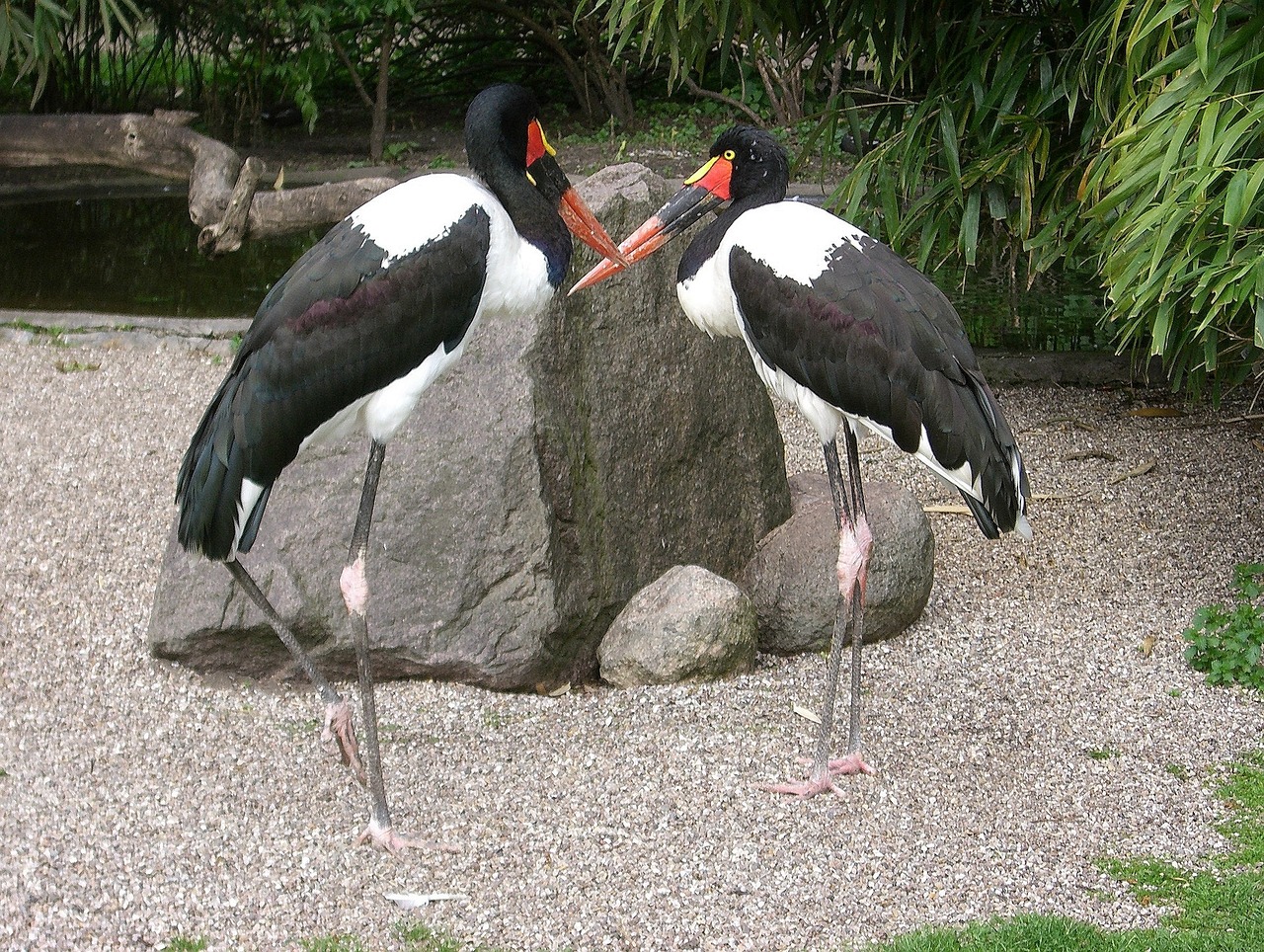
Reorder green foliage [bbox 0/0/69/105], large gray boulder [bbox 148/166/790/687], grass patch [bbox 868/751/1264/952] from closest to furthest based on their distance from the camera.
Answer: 1. grass patch [bbox 868/751/1264/952]
2. large gray boulder [bbox 148/166/790/687]
3. green foliage [bbox 0/0/69/105]

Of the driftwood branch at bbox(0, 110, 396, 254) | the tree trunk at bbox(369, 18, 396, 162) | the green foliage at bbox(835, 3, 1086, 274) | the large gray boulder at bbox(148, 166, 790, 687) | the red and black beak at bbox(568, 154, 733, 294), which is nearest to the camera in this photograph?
the red and black beak at bbox(568, 154, 733, 294)

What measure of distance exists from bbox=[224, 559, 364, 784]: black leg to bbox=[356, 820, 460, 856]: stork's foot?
0.20m

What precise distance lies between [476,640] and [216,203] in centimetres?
341

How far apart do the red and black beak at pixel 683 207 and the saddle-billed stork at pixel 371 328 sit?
37 cm

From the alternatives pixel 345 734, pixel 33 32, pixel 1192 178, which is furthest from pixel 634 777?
pixel 33 32

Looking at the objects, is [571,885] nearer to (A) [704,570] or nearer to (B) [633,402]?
(A) [704,570]

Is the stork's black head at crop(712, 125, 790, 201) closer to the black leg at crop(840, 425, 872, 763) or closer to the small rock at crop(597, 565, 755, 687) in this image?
the black leg at crop(840, 425, 872, 763)

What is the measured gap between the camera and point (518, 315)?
11.2ft

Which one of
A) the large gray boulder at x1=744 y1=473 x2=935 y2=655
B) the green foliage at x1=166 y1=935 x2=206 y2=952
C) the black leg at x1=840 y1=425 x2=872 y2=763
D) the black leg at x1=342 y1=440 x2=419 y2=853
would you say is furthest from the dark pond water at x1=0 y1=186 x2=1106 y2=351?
the green foliage at x1=166 y1=935 x2=206 y2=952

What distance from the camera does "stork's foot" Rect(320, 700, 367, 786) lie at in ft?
10.9

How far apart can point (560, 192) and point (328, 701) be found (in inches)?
51.7

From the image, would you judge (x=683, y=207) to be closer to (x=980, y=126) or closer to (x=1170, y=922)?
(x=1170, y=922)

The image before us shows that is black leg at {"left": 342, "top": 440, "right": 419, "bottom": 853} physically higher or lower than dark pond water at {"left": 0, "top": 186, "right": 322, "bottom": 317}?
higher

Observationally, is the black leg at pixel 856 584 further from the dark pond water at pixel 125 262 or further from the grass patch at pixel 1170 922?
the dark pond water at pixel 125 262
